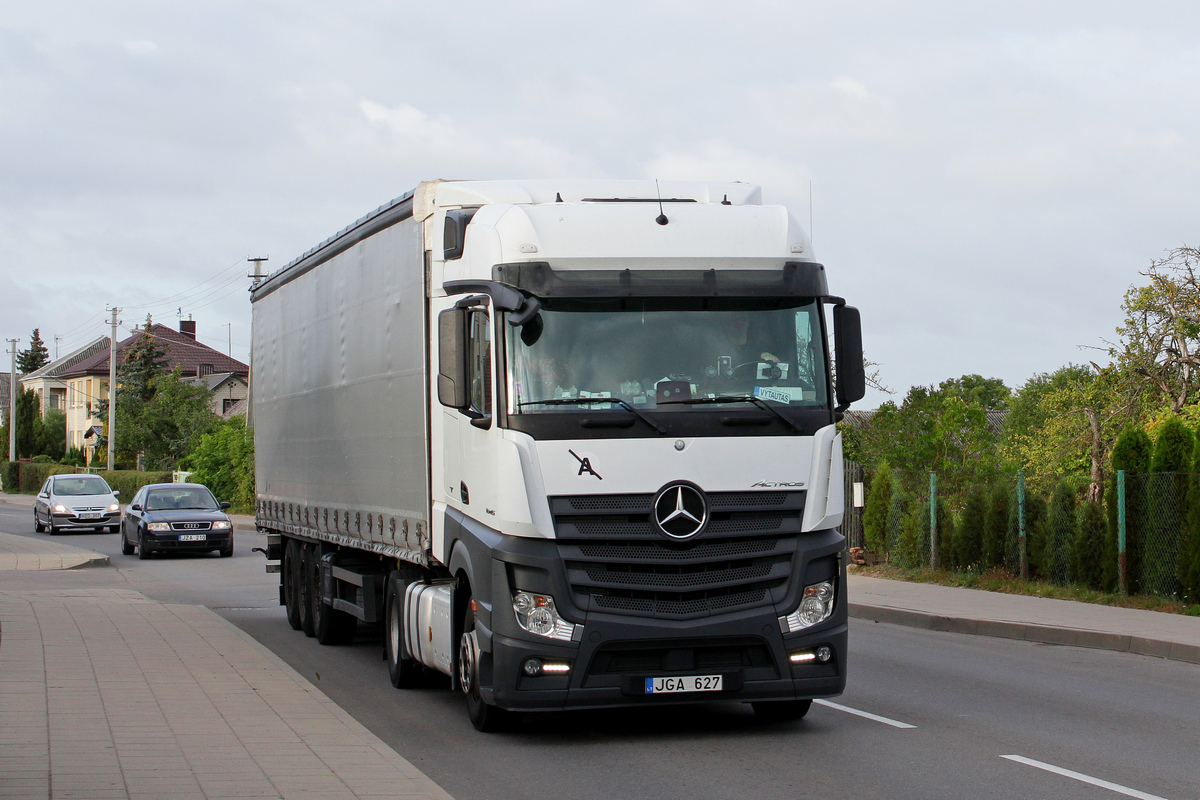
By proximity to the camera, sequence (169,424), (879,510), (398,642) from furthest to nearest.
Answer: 1. (169,424)
2. (879,510)
3. (398,642)

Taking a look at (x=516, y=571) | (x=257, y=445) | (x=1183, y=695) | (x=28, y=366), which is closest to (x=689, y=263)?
(x=516, y=571)

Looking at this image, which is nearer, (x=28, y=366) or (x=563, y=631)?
(x=563, y=631)

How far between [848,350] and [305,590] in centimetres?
795

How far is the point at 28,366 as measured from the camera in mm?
145625

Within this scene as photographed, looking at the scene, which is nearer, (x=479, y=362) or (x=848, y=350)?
(x=479, y=362)

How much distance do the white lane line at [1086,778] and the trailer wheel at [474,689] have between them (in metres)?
3.13

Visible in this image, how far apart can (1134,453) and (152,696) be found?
12668mm

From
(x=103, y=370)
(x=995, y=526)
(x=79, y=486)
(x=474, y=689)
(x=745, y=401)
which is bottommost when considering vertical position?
(x=474, y=689)

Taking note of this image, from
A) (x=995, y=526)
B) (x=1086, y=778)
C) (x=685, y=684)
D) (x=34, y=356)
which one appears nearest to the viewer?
(x=1086, y=778)

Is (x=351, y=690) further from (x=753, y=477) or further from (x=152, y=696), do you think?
(x=753, y=477)

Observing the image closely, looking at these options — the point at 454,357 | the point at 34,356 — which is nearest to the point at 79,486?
the point at 454,357

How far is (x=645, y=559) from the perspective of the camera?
27.0 feet

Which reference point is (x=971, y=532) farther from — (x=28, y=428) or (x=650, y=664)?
(x=28, y=428)

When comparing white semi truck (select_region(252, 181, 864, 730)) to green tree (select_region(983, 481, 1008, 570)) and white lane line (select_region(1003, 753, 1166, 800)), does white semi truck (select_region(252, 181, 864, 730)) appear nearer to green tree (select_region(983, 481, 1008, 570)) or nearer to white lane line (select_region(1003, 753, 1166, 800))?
white lane line (select_region(1003, 753, 1166, 800))
